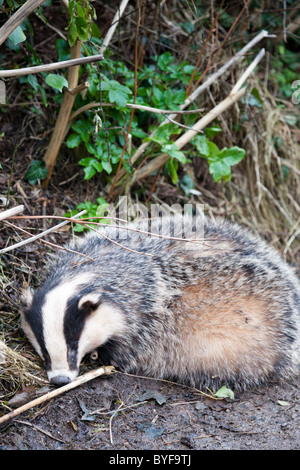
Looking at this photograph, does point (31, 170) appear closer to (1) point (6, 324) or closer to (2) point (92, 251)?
(2) point (92, 251)

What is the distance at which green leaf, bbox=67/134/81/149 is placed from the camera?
3.91 meters

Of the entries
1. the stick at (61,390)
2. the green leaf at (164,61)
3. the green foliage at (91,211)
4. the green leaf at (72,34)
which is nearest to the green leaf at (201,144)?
the green leaf at (164,61)

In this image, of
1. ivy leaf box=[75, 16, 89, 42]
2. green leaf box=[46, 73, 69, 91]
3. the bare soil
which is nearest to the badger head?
the bare soil

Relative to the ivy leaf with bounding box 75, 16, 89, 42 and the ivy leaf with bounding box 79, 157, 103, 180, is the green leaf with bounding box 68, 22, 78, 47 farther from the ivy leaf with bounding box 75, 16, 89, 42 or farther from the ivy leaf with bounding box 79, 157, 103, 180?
the ivy leaf with bounding box 79, 157, 103, 180

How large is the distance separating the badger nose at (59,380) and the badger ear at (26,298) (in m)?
0.48

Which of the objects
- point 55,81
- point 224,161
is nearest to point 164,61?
point 224,161

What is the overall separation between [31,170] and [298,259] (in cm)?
283

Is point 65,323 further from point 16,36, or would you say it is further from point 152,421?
point 16,36

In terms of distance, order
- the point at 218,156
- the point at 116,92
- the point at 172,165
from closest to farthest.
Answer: the point at 116,92 < the point at 172,165 < the point at 218,156

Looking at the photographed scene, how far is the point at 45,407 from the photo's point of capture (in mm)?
2689

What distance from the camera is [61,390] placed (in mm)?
2730

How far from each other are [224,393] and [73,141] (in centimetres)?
222

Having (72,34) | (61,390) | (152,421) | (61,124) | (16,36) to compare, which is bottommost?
(152,421)

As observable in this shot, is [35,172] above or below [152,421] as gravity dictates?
above
